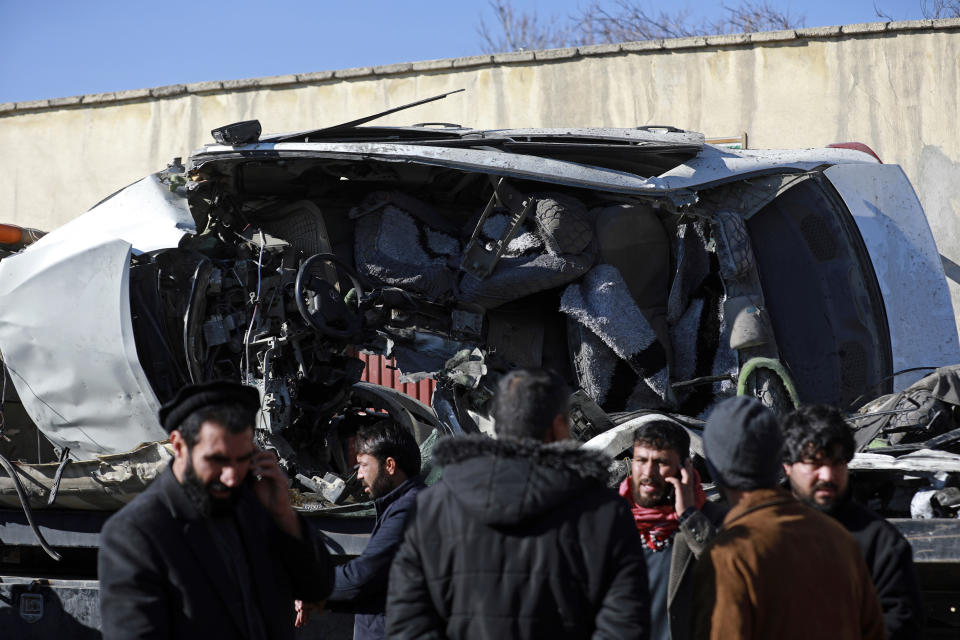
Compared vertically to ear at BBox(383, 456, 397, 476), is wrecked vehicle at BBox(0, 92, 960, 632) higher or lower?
higher

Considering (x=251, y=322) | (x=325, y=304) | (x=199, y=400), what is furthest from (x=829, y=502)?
(x=251, y=322)

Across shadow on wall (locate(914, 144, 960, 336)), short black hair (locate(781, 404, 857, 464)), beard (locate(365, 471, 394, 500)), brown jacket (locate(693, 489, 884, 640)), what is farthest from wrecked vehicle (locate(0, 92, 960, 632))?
shadow on wall (locate(914, 144, 960, 336))

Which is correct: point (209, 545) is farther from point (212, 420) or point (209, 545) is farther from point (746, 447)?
point (746, 447)

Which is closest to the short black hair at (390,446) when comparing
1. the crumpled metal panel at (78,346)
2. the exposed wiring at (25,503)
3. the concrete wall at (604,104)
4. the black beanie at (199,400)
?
the black beanie at (199,400)

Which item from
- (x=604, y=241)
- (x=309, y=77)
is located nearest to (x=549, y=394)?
→ (x=604, y=241)

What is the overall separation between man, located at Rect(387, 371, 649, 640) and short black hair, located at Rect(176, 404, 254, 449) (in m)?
0.47

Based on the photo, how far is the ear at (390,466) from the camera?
3.71 metres

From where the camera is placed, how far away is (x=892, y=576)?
269 cm

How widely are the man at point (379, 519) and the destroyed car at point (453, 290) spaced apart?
1.27 metres

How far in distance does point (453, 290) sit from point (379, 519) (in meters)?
2.21

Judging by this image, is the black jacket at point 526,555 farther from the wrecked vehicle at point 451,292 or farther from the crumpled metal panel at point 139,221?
the crumpled metal panel at point 139,221

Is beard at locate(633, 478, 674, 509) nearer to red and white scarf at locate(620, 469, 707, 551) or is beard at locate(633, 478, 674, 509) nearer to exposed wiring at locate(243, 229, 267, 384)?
red and white scarf at locate(620, 469, 707, 551)

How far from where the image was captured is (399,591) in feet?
8.05

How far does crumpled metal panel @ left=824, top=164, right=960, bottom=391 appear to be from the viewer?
19.1 ft
